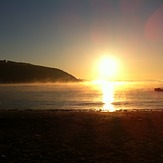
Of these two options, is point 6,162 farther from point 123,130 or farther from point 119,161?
point 123,130

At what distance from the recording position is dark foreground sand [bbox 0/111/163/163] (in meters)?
12.9

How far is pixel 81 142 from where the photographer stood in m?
15.6

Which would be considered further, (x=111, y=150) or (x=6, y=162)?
(x=111, y=150)

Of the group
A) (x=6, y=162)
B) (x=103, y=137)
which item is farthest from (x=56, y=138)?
(x=6, y=162)

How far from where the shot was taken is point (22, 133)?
59.0ft

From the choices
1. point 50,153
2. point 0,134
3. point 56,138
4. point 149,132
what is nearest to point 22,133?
point 0,134

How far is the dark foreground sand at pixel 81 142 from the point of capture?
12.9 meters

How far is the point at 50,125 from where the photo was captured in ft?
69.8

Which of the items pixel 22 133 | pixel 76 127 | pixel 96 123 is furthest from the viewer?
pixel 96 123

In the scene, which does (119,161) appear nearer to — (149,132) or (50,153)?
(50,153)

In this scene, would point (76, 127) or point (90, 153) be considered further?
point (76, 127)

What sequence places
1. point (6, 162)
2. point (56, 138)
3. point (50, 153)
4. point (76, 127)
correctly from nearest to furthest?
point (6, 162)
point (50, 153)
point (56, 138)
point (76, 127)

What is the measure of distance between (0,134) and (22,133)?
106 cm

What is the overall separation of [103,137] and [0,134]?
495cm
